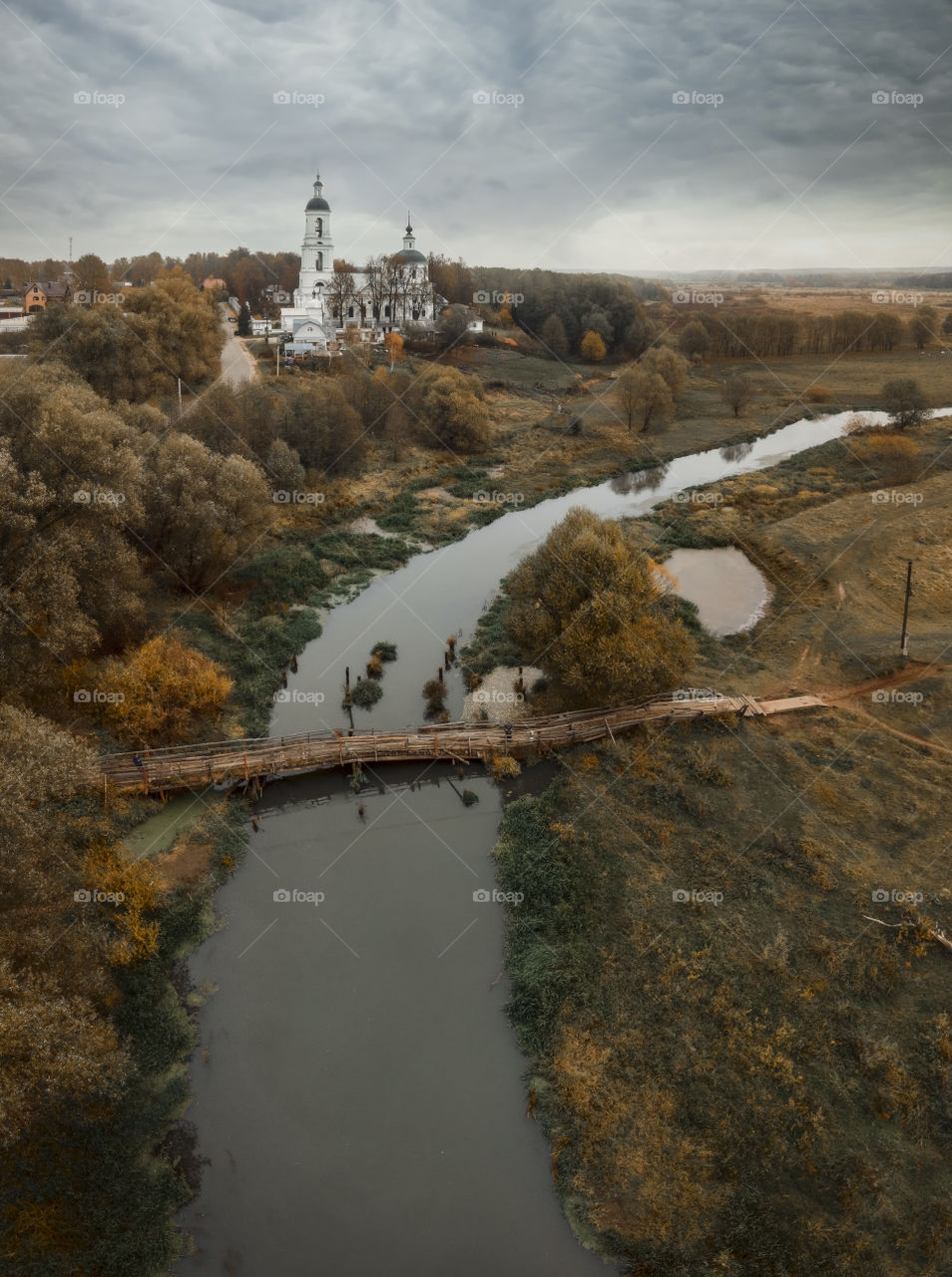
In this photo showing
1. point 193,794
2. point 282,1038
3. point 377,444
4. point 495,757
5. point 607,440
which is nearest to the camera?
point 282,1038

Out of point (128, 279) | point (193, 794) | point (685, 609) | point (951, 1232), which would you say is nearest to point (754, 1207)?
point (951, 1232)

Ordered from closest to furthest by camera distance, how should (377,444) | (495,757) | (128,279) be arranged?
(495,757), (377,444), (128,279)

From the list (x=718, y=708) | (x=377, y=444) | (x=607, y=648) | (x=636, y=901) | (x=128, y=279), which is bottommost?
(x=636, y=901)

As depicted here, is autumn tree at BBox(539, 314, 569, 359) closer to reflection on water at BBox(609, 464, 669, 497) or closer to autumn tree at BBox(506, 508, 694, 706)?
reflection on water at BBox(609, 464, 669, 497)

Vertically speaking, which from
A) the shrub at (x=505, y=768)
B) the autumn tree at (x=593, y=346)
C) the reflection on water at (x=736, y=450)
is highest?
the autumn tree at (x=593, y=346)

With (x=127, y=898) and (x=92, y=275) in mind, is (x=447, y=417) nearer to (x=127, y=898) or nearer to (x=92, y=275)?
(x=92, y=275)

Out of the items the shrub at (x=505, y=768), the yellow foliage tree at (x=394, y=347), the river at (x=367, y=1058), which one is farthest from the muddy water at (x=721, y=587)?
the yellow foliage tree at (x=394, y=347)

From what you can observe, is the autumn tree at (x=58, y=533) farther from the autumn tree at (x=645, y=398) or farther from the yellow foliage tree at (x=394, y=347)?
the yellow foliage tree at (x=394, y=347)

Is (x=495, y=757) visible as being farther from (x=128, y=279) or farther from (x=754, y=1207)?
(x=128, y=279)

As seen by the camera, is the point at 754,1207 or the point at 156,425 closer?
the point at 754,1207
